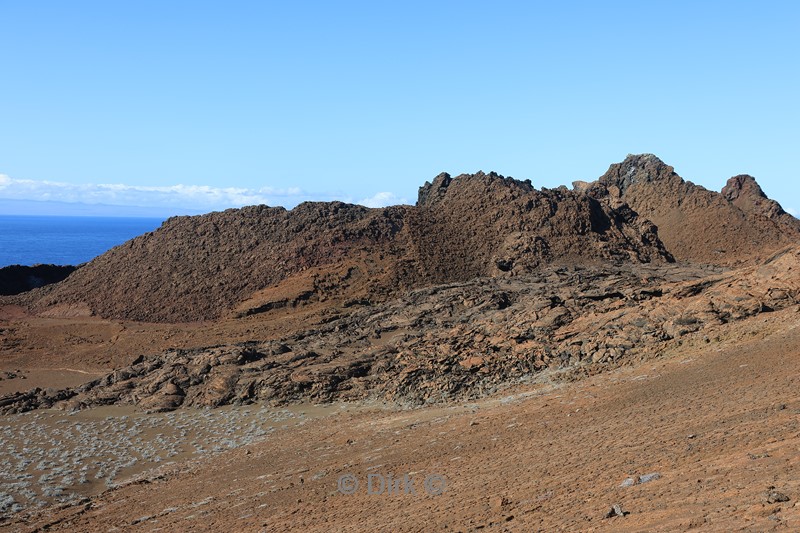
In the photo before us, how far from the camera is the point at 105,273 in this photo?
42.4 m

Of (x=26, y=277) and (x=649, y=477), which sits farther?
(x=26, y=277)

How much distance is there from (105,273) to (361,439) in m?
28.9

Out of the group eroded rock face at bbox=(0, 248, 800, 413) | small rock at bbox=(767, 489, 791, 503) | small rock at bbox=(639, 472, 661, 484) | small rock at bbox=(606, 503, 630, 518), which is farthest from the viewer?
eroded rock face at bbox=(0, 248, 800, 413)

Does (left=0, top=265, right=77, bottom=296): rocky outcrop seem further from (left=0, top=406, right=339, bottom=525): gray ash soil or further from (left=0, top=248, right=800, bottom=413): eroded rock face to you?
(left=0, top=406, right=339, bottom=525): gray ash soil

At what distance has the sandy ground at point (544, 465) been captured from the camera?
10.1 m

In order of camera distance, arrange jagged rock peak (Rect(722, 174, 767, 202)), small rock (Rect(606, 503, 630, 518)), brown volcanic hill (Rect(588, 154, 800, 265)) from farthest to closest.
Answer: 1. jagged rock peak (Rect(722, 174, 767, 202))
2. brown volcanic hill (Rect(588, 154, 800, 265))
3. small rock (Rect(606, 503, 630, 518))

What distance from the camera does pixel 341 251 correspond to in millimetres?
40250

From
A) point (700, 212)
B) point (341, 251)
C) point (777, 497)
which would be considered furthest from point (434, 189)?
point (777, 497)

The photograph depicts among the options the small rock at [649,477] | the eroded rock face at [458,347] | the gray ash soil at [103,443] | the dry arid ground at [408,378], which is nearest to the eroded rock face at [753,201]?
the dry arid ground at [408,378]

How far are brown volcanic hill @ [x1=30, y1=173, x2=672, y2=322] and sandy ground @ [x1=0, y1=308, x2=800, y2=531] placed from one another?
18.1m

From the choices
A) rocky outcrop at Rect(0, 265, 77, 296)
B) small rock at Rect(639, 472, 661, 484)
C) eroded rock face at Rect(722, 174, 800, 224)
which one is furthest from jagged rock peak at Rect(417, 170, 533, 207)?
small rock at Rect(639, 472, 661, 484)

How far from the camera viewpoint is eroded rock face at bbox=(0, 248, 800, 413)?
69.7ft

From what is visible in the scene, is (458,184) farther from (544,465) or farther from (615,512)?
(615,512)

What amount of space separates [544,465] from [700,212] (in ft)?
157
